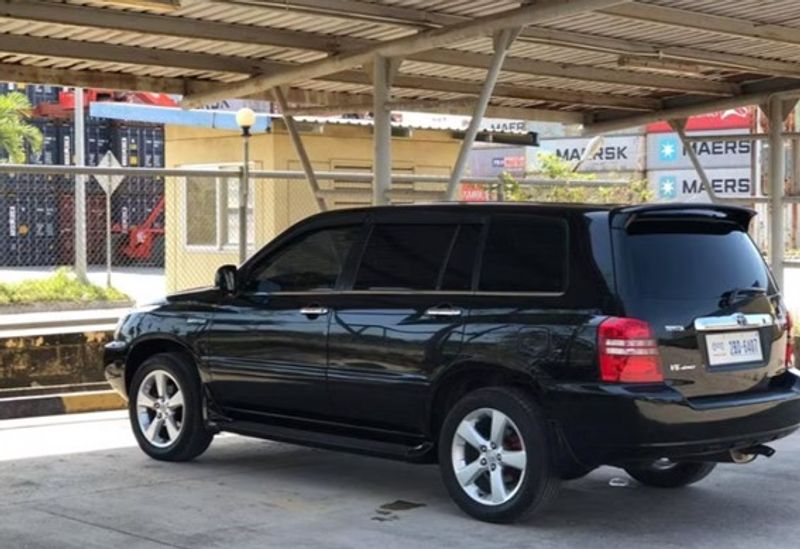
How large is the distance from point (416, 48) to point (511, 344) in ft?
14.2

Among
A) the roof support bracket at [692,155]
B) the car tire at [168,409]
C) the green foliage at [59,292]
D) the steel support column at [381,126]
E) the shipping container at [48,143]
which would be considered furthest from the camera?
the shipping container at [48,143]

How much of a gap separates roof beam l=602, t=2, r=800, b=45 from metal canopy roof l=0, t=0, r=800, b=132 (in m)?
0.01

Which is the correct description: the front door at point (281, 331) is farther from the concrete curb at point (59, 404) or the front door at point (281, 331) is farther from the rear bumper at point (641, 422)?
the concrete curb at point (59, 404)

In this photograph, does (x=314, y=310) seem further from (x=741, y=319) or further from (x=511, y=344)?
(x=741, y=319)

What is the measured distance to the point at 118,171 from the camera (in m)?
12.5

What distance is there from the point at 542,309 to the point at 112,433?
4.63 metres

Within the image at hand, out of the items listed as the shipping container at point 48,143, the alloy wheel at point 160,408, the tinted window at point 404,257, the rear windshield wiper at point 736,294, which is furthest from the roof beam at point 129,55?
the shipping container at point 48,143

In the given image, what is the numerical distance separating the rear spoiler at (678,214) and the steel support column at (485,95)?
307 cm

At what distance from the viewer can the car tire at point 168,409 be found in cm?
835

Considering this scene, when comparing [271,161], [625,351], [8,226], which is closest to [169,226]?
[271,161]

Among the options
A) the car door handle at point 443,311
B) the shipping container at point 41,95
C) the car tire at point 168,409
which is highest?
the shipping container at point 41,95

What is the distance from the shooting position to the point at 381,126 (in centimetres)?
1082

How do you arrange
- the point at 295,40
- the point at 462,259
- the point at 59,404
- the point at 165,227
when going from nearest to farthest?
the point at 462,259
the point at 295,40
the point at 59,404
the point at 165,227

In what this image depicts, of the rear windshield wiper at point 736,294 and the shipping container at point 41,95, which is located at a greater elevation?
the shipping container at point 41,95
